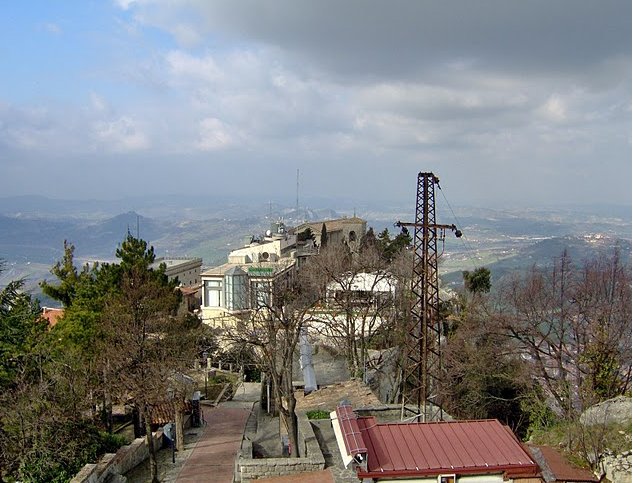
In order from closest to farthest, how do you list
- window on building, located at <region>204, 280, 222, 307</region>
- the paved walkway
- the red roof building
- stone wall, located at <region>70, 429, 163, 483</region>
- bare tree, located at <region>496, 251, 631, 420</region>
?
the red roof building
stone wall, located at <region>70, 429, 163, 483</region>
the paved walkway
bare tree, located at <region>496, 251, 631, 420</region>
window on building, located at <region>204, 280, 222, 307</region>

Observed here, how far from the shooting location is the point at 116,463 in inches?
561

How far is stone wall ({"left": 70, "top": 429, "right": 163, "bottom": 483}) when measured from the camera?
12445 mm

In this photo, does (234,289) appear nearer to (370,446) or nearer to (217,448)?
(217,448)

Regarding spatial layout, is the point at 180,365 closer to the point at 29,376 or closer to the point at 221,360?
the point at 29,376

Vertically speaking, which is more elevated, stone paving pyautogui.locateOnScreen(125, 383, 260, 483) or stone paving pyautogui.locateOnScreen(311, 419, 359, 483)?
stone paving pyautogui.locateOnScreen(311, 419, 359, 483)

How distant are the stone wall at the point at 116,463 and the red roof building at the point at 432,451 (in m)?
5.57

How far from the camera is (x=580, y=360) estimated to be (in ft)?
67.9

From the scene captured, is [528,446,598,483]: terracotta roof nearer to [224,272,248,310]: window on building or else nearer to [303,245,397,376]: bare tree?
[303,245,397,376]: bare tree

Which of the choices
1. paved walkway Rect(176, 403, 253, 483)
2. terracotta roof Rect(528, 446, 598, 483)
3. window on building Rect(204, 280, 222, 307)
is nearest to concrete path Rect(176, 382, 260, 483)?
paved walkway Rect(176, 403, 253, 483)

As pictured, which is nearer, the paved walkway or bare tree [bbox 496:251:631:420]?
the paved walkway

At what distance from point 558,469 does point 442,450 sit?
295 cm

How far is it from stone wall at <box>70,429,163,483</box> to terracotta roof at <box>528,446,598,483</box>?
928cm

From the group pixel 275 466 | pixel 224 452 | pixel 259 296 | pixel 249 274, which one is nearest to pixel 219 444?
pixel 224 452

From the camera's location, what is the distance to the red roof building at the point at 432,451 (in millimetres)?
9953
